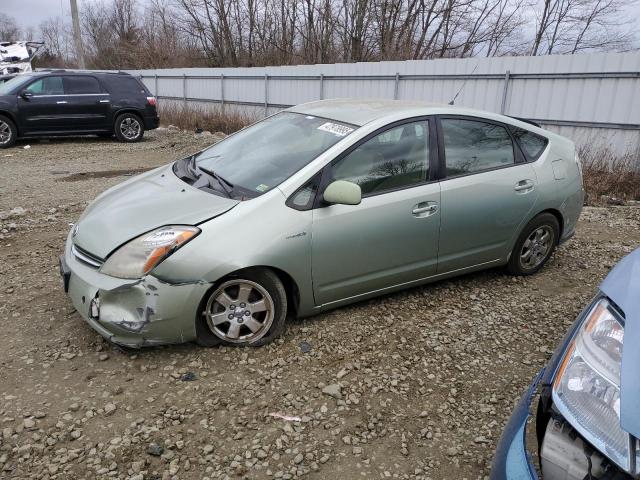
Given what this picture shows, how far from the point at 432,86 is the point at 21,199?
8.52 meters

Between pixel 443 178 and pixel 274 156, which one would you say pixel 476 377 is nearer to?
pixel 443 178

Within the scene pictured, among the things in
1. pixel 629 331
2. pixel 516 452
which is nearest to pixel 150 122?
pixel 516 452

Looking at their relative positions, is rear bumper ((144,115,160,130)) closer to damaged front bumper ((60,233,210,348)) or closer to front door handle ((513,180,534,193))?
damaged front bumper ((60,233,210,348))

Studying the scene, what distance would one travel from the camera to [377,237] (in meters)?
3.49

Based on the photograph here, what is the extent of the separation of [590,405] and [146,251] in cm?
234

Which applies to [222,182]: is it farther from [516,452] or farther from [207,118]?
[207,118]

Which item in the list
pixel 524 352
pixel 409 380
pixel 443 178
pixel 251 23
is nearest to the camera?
pixel 409 380

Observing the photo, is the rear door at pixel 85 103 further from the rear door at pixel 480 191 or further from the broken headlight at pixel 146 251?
the rear door at pixel 480 191

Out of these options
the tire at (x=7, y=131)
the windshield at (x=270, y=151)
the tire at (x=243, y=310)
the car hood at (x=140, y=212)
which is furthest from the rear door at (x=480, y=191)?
the tire at (x=7, y=131)

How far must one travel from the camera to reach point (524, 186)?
163 inches

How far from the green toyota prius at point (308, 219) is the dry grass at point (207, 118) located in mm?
12075

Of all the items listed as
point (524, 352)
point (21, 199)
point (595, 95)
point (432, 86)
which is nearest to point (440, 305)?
point (524, 352)

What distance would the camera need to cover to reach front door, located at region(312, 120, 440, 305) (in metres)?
3.35

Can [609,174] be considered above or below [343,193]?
below
